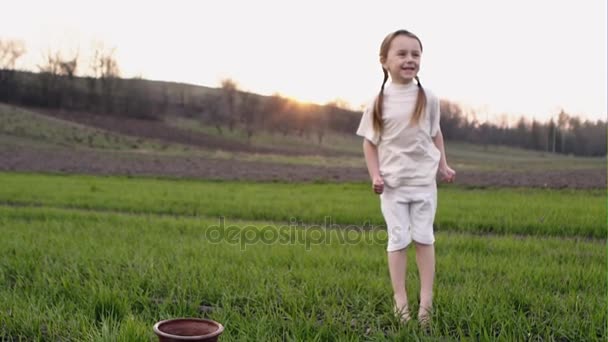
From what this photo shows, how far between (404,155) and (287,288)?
153 centimetres

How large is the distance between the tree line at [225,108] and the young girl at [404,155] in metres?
75.9

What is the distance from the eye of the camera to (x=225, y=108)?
94812 mm

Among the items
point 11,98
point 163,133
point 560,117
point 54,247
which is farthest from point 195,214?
point 560,117

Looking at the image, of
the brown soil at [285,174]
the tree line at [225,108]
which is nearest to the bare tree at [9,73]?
the tree line at [225,108]

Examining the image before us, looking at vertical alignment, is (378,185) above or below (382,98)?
below

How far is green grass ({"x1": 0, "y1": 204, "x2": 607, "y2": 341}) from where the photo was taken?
3.38 m

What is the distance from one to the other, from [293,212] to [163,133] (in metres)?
57.7

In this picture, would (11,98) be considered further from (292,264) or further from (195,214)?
(292,264)

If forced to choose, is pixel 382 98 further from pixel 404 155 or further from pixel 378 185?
pixel 378 185

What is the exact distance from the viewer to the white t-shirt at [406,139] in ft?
11.3

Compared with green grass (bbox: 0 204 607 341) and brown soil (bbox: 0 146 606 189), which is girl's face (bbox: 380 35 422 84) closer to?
green grass (bbox: 0 204 607 341)

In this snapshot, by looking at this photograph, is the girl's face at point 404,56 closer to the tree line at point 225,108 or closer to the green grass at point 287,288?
the green grass at point 287,288

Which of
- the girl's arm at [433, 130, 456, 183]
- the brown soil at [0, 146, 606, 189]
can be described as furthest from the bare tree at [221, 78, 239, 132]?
the girl's arm at [433, 130, 456, 183]

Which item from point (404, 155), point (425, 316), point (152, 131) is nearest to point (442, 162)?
point (404, 155)
